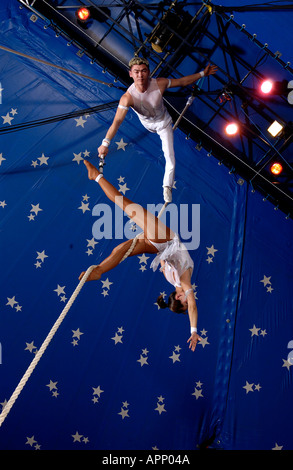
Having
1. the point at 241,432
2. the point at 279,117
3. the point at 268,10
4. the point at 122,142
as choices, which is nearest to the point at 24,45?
the point at 122,142

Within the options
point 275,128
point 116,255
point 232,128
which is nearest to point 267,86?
point 275,128

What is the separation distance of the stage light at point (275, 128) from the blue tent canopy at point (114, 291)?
0.76 ft

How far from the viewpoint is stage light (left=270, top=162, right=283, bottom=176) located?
5.00m

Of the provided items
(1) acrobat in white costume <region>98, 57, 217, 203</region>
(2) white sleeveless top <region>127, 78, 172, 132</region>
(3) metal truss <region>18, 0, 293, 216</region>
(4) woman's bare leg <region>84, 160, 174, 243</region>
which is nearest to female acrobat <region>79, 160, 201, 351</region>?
(4) woman's bare leg <region>84, 160, 174, 243</region>

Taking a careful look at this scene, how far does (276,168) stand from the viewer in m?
Result: 5.02

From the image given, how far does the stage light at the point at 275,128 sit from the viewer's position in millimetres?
4707

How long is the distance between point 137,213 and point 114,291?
187 centimetres

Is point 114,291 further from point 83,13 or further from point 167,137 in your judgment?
point 83,13

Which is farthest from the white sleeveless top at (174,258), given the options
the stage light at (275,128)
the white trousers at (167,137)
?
the stage light at (275,128)

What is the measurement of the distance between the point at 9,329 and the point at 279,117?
389 cm

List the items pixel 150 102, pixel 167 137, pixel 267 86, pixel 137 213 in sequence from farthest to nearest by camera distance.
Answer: pixel 267 86, pixel 167 137, pixel 150 102, pixel 137 213

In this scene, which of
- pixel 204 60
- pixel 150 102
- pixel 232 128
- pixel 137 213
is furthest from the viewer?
pixel 232 128

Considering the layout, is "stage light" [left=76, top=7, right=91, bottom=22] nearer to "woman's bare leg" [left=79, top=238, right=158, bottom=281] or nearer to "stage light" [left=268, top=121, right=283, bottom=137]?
"stage light" [left=268, top=121, right=283, bottom=137]

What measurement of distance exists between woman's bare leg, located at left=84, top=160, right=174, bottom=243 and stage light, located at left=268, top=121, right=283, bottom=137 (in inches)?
106
